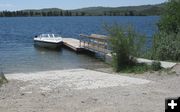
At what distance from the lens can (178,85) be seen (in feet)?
31.0

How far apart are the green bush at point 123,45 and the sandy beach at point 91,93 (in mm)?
2209

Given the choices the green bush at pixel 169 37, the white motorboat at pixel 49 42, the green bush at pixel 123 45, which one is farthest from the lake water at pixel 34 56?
the green bush at pixel 169 37

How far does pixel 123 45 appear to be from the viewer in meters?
13.6

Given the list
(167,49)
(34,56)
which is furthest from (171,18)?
(34,56)

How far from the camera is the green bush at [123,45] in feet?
44.7

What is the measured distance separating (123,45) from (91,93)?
5.30 metres

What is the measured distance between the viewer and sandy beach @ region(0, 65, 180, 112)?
23.5 feet

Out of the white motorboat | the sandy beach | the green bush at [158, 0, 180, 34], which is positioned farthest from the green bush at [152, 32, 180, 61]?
the white motorboat

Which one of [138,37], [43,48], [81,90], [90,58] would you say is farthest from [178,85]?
[43,48]

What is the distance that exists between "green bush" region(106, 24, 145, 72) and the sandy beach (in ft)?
7.25

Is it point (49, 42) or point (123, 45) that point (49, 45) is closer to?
point (49, 42)

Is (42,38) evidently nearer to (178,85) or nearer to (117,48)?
(117,48)

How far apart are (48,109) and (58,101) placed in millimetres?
726

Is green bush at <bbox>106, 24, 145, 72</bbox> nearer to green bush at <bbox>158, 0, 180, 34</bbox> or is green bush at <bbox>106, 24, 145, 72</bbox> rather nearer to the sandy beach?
the sandy beach
